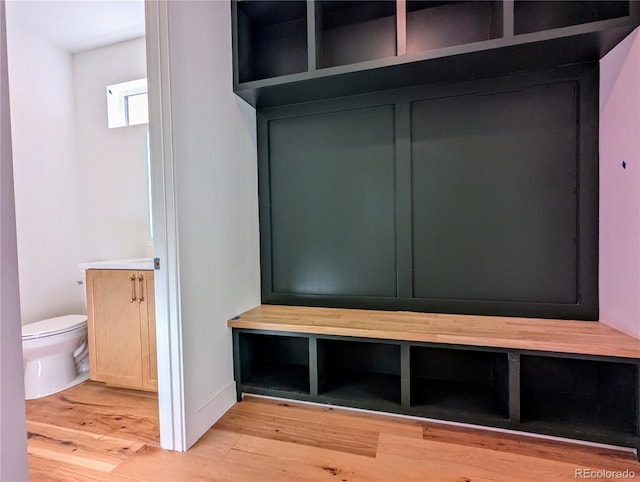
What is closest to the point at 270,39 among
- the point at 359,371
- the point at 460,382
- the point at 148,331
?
the point at 148,331

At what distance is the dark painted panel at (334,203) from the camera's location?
78.5 inches

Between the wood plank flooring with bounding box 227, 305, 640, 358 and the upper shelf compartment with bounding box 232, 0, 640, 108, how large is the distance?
4.50ft

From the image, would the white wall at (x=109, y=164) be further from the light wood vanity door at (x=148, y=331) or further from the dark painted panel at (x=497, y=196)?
the dark painted panel at (x=497, y=196)

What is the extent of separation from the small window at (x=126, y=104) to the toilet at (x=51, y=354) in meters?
1.65

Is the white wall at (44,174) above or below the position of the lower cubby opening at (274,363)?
above

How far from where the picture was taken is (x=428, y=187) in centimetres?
191

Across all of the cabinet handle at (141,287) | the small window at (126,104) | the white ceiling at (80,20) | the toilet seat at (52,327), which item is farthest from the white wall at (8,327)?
the small window at (126,104)

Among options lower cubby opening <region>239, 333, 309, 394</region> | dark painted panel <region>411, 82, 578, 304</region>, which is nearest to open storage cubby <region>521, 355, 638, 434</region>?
dark painted panel <region>411, 82, 578, 304</region>

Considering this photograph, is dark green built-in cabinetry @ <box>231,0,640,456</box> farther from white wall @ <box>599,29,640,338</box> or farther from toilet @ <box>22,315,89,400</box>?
toilet @ <box>22,315,89,400</box>

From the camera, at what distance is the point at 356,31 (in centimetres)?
200

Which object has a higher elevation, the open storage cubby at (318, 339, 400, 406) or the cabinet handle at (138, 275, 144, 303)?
the cabinet handle at (138, 275, 144, 303)

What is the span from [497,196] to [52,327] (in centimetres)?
297

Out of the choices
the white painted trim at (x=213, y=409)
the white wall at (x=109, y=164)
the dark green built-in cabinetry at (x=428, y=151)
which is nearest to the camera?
the white painted trim at (x=213, y=409)

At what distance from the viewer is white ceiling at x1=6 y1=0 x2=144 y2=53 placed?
7.14 feet
